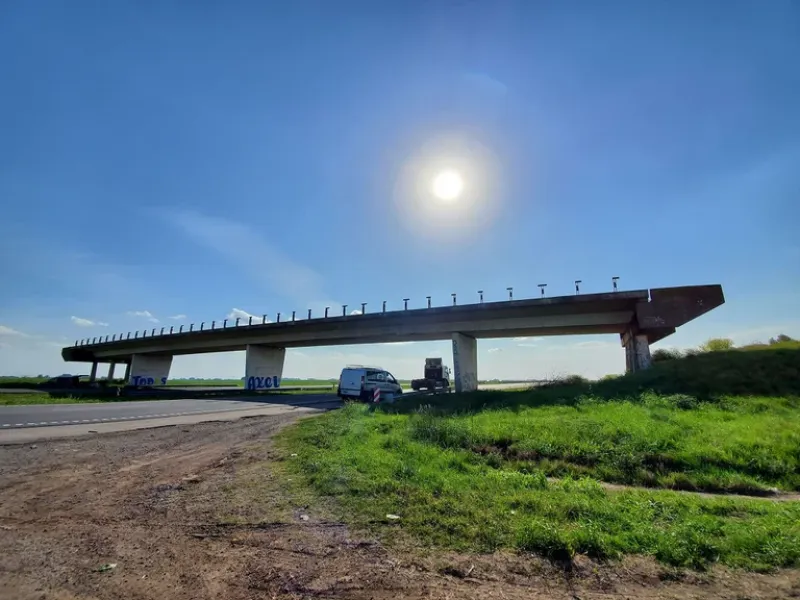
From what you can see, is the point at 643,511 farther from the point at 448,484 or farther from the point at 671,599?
the point at 448,484

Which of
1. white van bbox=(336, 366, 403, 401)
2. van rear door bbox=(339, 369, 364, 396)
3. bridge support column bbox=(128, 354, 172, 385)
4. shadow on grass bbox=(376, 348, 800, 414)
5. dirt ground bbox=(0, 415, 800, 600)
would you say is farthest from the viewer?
bridge support column bbox=(128, 354, 172, 385)

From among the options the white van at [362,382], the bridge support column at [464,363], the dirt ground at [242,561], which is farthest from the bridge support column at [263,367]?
the dirt ground at [242,561]

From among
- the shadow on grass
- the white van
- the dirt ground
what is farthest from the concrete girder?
the dirt ground

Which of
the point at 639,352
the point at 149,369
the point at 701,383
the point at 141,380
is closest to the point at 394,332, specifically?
the point at 639,352

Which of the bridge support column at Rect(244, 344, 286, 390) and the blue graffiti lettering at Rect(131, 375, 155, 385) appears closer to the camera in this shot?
the bridge support column at Rect(244, 344, 286, 390)

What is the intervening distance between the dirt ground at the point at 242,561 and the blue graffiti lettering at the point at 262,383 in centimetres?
3890

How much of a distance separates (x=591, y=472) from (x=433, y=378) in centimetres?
3596

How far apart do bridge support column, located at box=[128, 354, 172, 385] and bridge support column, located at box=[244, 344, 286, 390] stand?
87.2 feet

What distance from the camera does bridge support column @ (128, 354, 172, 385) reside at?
195ft

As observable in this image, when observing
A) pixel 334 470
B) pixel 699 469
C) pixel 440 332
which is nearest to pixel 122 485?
pixel 334 470

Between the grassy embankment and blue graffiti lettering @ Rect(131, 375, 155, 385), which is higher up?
blue graffiti lettering @ Rect(131, 375, 155, 385)

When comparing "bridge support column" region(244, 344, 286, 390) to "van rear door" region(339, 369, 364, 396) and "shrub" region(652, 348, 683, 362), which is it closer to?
"van rear door" region(339, 369, 364, 396)

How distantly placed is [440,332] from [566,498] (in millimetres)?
27826

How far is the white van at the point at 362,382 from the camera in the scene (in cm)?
2745
